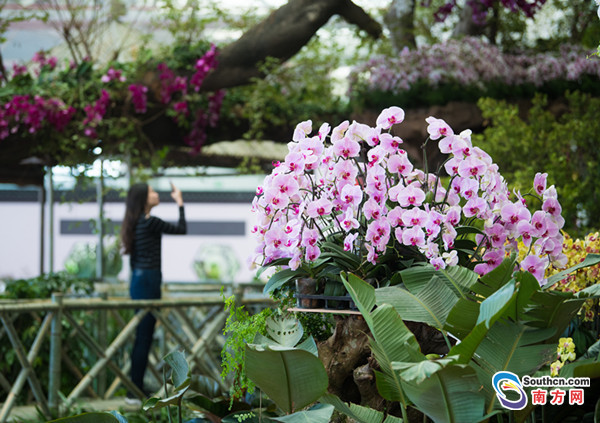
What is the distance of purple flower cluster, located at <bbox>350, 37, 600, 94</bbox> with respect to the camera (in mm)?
5469

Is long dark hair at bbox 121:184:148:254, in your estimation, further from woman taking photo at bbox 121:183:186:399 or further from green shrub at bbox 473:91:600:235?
green shrub at bbox 473:91:600:235

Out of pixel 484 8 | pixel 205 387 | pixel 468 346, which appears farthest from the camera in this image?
pixel 484 8

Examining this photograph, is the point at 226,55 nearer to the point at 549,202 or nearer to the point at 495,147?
the point at 495,147

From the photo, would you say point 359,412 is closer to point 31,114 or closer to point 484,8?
point 31,114

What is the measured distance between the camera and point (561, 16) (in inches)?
274

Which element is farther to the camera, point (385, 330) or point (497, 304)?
point (385, 330)

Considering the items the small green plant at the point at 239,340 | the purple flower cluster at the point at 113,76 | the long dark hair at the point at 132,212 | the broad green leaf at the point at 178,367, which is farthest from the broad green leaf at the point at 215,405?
the purple flower cluster at the point at 113,76

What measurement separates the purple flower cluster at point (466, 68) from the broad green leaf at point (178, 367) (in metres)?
4.25

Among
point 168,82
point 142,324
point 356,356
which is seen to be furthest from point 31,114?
point 356,356

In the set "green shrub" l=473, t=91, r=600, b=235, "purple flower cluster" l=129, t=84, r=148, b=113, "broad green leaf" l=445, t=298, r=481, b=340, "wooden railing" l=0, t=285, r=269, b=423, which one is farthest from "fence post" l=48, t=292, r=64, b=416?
"broad green leaf" l=445, t=298, r=481, b=340

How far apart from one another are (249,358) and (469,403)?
17.4 inches

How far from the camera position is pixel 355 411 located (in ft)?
4.65

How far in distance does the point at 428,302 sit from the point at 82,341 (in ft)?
12.7

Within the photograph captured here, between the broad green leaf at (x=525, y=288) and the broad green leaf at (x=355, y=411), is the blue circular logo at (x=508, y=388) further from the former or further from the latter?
the broad green leaf at (x=355, y=411)
